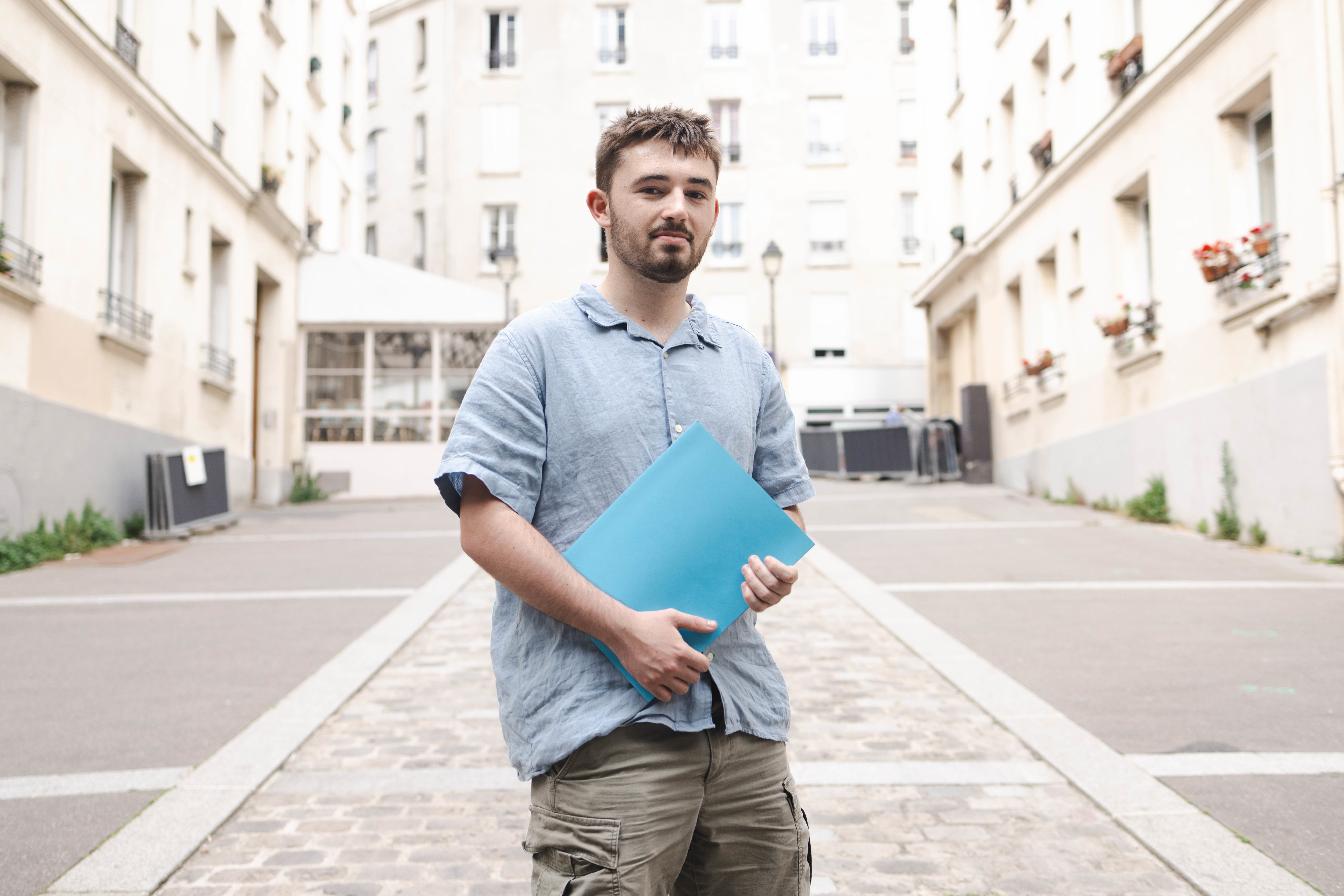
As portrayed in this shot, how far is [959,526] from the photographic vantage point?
13008mm

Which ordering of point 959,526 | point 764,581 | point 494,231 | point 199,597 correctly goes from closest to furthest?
point 764,581, point 199,597, point 959,526, point 494,231

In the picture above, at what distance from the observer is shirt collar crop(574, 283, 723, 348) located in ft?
6.32

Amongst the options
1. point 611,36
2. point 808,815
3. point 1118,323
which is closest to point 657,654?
point 808,815

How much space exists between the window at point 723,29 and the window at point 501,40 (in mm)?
6048

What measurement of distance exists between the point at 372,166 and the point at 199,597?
100ft

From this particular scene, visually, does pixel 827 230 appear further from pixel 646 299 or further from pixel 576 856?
pixel 576 856

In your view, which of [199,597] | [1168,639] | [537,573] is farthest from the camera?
[199,597]

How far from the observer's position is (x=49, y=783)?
417cm

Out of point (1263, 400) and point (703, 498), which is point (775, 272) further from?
point (703, 498)

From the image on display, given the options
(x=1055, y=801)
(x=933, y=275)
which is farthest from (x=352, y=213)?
(x=1055, y=801)

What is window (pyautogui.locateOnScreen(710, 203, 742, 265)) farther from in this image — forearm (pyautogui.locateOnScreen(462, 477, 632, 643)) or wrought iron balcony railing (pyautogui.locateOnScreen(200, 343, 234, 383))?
forearm (pyautogui.locateOnScreen(462, 477, 632, 643))

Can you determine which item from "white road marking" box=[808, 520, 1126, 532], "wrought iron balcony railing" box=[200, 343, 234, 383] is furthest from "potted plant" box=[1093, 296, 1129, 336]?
"wrought iron balcony railing" box=[200, 343, 234, 383]

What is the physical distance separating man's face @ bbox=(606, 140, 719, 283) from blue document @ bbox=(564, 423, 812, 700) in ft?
1.00

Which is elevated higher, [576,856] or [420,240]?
[420,240]
